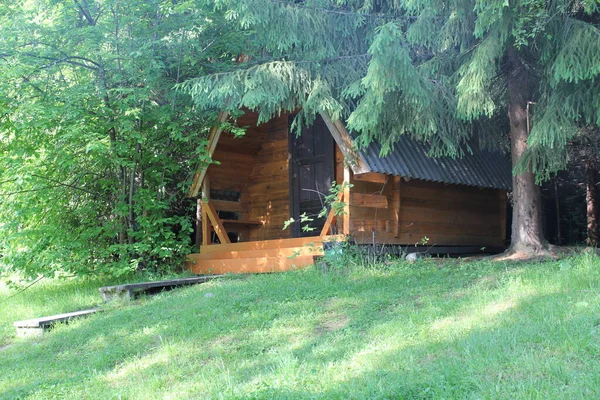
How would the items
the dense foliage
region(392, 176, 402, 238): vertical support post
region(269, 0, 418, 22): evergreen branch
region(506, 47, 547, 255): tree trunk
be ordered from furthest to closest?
region(392, 176, 402, 238): vertical support post
the dense foliage
region(506, 47, 547, 255): tree trunk
region(269, 0, 418, 22): evergreen branch

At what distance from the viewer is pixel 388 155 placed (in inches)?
433

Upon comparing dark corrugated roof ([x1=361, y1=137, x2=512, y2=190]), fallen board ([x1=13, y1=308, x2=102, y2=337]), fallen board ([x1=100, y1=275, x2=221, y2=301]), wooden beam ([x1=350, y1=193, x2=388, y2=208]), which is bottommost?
fallen board ([x1=13, y1=308, x2=102, y2=337])

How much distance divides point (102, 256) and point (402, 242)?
601 cm

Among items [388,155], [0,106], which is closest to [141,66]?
[0,106]

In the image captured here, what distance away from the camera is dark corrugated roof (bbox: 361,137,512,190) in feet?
35.2

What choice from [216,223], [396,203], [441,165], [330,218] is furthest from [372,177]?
[216,223]

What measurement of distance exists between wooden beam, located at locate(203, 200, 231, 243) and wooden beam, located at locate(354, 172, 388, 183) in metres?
3.70

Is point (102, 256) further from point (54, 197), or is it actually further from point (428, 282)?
point (428, 282)

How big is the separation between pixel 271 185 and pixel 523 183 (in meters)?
6.26

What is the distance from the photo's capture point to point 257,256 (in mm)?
12523

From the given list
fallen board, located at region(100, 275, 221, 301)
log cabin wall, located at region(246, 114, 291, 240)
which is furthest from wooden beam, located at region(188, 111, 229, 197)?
fallen board, located at region(100, 275, 221, 301)

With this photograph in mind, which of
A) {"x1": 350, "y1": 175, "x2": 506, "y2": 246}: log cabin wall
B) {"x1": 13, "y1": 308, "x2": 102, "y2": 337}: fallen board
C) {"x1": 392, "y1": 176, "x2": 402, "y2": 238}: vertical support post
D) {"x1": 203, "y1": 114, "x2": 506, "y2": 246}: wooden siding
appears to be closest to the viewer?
{"x1": 13, "y1": 308, "x2": 102, "y2": 337}: fallen board

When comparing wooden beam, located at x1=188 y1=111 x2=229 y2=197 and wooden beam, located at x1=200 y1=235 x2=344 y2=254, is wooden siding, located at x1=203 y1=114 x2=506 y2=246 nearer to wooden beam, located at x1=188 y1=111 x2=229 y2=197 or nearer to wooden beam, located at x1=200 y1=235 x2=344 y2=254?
wooden beam, located at x1=188 y1=111 x2=229 y2=197

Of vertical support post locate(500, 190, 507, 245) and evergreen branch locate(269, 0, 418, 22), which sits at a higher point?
evergreen branch locate(269, 0, 418, 22)
